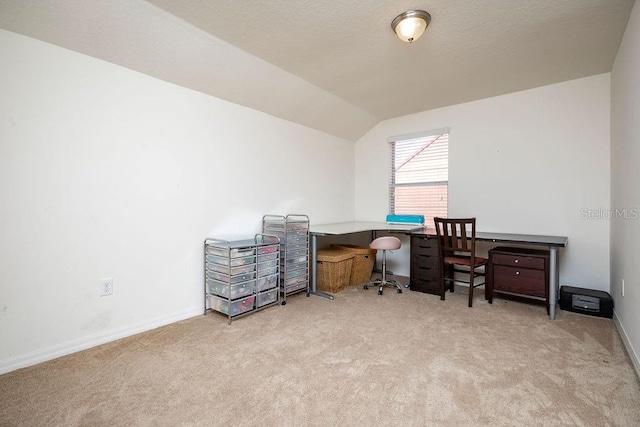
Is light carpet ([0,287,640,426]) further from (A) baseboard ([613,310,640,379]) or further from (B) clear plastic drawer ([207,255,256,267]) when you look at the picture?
(B) clear plastic drawer ([207,255,256,267])

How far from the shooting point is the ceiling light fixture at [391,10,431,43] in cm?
199

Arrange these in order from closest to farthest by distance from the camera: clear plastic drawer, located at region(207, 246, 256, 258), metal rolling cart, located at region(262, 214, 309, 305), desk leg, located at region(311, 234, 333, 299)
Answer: clear plastic drawer, located at region(207, 246, 256, 258), metal rolling cart, located at region(262, 214, 309, 305), desk leg, located at region(311, 234, 333, 299)

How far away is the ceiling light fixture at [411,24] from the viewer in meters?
1.99

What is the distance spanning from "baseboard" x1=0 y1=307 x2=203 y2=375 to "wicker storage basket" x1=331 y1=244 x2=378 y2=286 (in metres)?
2.04

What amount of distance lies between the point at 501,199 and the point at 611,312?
1461 millimetres

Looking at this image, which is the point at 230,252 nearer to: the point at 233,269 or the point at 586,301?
the point at 233,269

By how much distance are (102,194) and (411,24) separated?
2586 mm

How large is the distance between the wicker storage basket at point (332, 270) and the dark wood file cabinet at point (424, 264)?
2.58ft

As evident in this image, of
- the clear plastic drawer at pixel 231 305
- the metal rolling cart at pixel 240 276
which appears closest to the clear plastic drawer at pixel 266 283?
the metal rolling cart at pixel 240 276

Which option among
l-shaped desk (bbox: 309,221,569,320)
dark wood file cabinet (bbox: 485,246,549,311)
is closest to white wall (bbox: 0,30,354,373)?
l-shaped desk (bbox: 309,221,569,320)

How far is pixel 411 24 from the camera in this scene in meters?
2.04

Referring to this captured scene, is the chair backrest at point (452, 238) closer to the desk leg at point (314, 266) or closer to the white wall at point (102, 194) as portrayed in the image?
the desk leg at point (314, 266)

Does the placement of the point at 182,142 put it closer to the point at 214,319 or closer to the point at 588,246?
the point at 214,319
